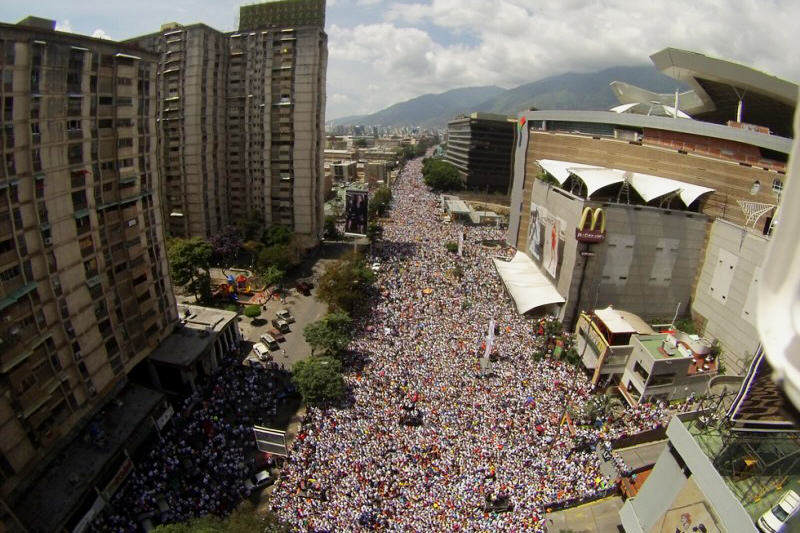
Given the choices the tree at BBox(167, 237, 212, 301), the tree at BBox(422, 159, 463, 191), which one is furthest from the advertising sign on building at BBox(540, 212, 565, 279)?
the tree at BBox(422, 159, 463, 191)

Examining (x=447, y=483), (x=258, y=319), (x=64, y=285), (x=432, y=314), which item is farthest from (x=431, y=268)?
(x=64, y=285)

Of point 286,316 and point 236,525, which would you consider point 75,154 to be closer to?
point 236,525

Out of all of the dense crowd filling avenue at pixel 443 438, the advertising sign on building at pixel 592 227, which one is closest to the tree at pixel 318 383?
the dense crowd filling avenue at pixel 443 438

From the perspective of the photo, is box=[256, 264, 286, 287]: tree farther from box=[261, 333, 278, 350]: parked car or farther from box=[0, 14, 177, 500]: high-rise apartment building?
box=[0, 14, 177, 500]: high-rise apartment building

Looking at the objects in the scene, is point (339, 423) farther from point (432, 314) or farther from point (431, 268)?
point (431, 268)

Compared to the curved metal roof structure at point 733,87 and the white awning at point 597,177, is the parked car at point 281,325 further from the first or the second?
the curved metal roof structure at point 733,87

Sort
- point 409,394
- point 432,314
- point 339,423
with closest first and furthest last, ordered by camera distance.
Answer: point 339,423 → point 409,394 → point 432,314
